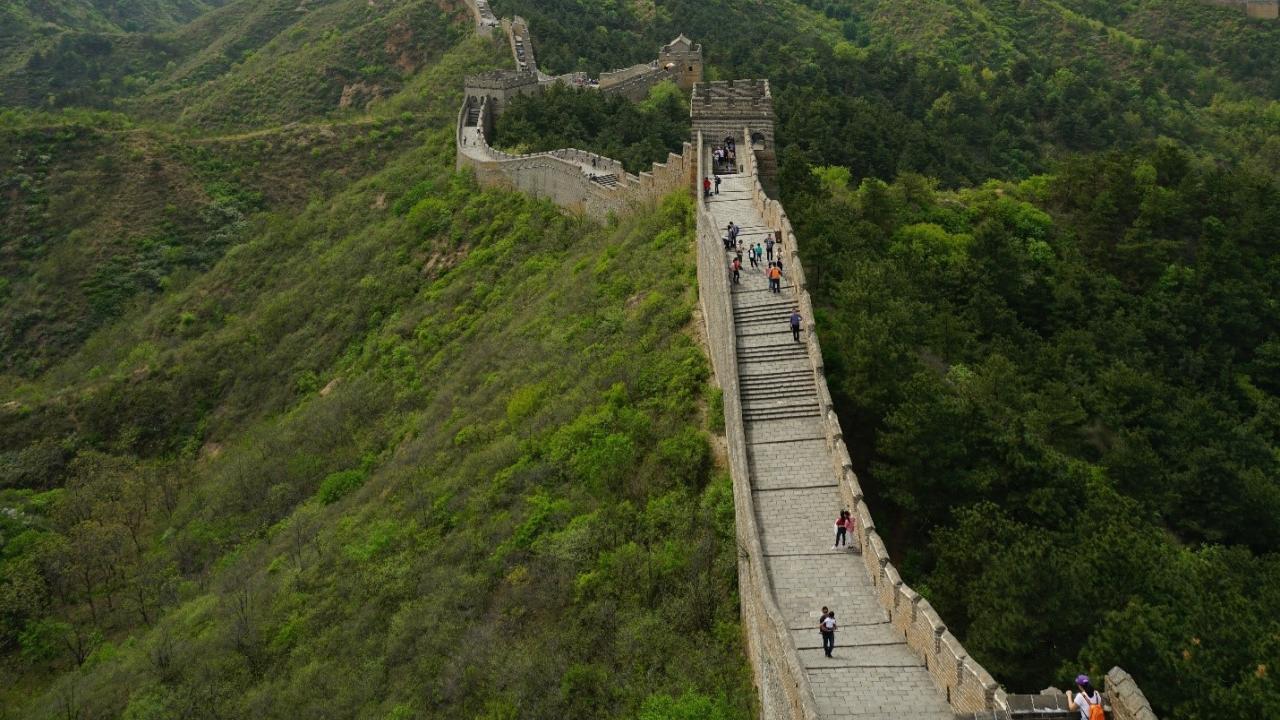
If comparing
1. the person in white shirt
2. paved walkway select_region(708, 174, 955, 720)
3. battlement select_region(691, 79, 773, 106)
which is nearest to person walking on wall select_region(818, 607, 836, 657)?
paved walkway select_region(708, 174, 955, 720)

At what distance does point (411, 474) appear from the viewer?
1161 inches

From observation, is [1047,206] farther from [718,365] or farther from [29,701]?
[29,701]

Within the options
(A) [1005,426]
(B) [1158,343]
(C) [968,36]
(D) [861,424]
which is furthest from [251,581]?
(C) [968,36]

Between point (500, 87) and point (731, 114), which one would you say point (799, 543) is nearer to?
point (731, 114)

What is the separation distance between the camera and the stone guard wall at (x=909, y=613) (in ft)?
44.6

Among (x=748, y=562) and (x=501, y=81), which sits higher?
(x=748, y=562)

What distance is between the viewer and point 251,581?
94.9 ft

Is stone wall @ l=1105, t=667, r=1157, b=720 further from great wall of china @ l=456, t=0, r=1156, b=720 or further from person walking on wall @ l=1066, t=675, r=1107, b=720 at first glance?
person walking on wall @ l=1066, t=675, r=1107, b=720

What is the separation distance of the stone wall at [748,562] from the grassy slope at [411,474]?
63 cm

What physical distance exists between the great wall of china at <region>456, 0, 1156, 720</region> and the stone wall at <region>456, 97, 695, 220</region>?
0.58m

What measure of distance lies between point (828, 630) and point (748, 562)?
255 cm

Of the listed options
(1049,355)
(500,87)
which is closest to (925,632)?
(1049,355)

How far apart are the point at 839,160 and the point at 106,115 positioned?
5083 cm

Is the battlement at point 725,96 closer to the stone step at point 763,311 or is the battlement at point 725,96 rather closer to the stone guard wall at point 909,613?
the stone step at point 763,311
